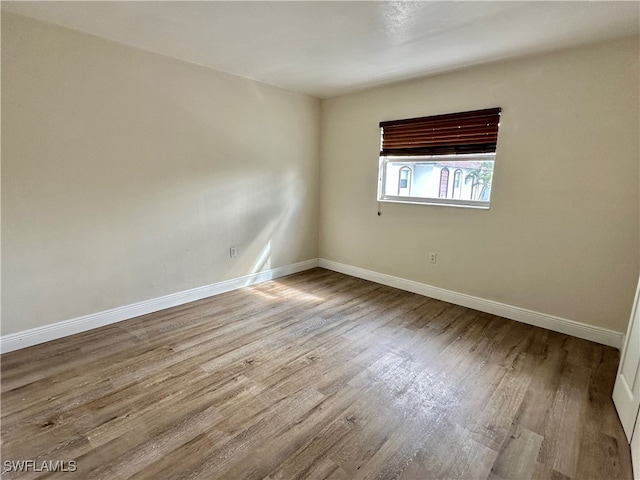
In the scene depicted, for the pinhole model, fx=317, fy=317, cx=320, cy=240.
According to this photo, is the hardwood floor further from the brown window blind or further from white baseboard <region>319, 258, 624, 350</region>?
the brown window blind

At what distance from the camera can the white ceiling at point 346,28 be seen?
6.33 feet

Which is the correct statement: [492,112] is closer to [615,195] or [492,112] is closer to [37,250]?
[615,195]

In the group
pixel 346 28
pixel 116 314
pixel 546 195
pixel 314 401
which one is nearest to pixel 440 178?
pixel 546 195

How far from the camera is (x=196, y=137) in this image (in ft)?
10.1

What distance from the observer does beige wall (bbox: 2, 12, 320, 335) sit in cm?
222

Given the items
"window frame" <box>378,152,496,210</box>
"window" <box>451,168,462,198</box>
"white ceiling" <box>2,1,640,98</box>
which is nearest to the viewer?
"white ceiling" <box>2,1,640,98</box>

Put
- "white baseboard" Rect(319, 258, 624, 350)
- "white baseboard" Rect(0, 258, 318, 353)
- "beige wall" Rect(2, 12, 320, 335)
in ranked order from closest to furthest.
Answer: "beige wall" Rect(2, 12, 320, 335)
"white baseboard" Rect(0, 258, 318, 353)
"white baseboard" Rect(319, 258, 624, 350)

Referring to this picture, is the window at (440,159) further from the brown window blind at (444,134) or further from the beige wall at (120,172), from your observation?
the beige wall at (120,172)

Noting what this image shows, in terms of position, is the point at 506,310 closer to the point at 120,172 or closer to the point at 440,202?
the point at 440,202

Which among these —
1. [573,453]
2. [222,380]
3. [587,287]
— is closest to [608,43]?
[587,287]

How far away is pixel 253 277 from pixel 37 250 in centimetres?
200

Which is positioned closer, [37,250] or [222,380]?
[222,380]

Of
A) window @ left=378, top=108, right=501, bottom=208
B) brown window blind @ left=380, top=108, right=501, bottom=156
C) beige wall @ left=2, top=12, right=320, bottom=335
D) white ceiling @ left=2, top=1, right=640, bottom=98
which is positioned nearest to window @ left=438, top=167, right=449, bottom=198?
window @ left=378, top=108, right=501, bottom=208

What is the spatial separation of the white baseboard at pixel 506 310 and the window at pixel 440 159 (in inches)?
37.0
